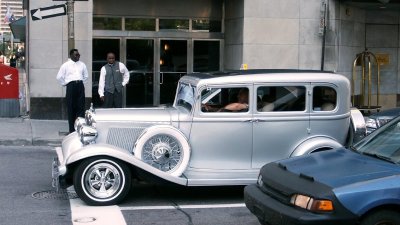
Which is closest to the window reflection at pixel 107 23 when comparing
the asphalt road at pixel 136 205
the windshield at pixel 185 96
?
the asphalt road at pixel 136 205

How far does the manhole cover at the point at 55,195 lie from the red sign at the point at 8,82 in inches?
332

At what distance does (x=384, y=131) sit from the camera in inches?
247

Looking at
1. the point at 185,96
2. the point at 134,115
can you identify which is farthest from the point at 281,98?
the point at 134,115

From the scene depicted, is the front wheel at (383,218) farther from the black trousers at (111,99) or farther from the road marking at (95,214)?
the black trousers at (111,99)

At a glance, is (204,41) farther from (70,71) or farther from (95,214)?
(95,214)

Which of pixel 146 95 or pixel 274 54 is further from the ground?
Result: pixel 274 54

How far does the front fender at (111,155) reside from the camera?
7.27 meters

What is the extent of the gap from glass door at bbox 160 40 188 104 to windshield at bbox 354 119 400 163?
1276 cm

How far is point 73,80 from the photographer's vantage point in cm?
1327

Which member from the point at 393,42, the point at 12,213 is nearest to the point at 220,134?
the point at 12,213

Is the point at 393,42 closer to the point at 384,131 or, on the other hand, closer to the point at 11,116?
the point at 11,116

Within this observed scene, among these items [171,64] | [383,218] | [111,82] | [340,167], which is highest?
[171,64]

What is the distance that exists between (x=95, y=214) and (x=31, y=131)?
7495mm

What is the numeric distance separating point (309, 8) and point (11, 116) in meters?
8.81
